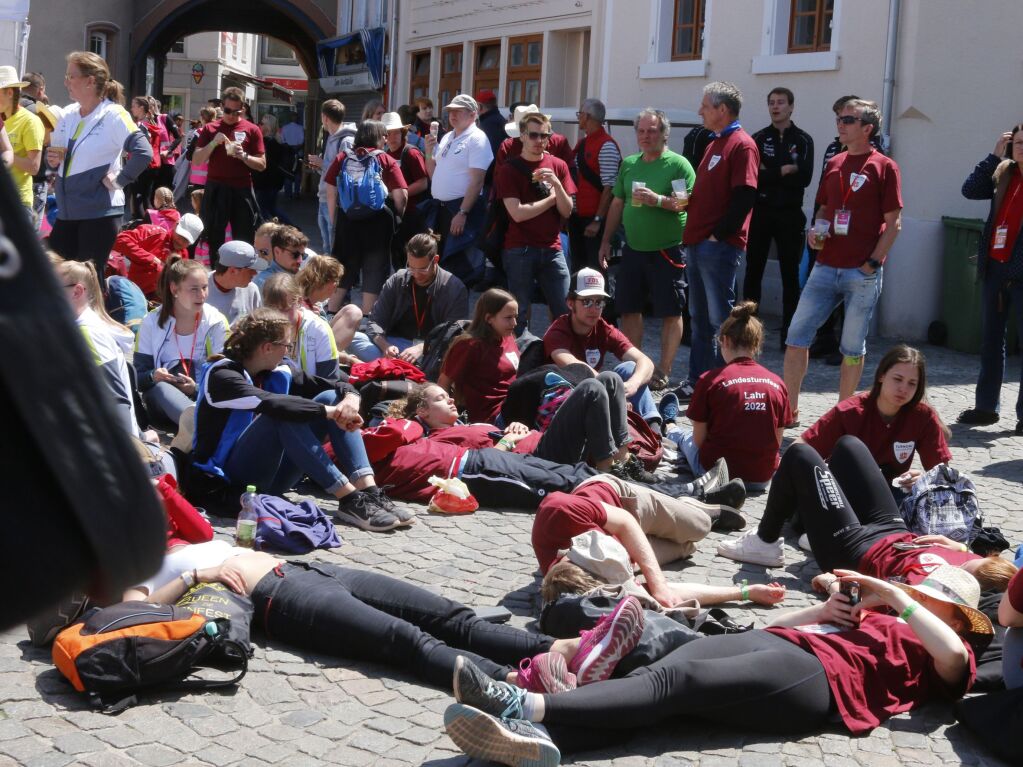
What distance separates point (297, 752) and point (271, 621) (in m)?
0.87

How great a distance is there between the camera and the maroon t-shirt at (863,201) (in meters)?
8.80

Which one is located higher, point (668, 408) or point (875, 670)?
point (668, 408)

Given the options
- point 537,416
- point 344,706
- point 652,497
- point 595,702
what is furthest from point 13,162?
point 595,702

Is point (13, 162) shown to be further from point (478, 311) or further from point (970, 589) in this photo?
point (970, 589)

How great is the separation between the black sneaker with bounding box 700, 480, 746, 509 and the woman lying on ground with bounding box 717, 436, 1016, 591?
21.3 inches

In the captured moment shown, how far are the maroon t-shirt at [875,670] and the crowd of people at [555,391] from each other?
0.4 inches

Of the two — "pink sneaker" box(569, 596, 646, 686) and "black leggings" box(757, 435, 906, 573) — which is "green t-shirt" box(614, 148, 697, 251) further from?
"pink sneaker" box(569, 596, 646, 686)

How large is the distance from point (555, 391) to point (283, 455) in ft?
7.04

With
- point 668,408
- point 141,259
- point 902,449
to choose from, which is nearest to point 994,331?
point 668,408

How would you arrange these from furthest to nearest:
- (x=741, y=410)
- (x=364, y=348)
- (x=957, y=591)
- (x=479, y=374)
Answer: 1. (x=364, y=348)
2. (x=479, y=374)
3. (x=741, y=410)
4. (x=957, y=591)

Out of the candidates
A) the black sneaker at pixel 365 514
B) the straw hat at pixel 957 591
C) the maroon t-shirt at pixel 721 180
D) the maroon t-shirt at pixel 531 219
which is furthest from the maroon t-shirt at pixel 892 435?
the maroon t-shirt at pixel 531 219

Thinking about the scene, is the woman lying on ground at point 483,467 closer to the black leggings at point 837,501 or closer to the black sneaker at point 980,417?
the black leggings at point 837,501

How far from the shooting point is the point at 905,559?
17.5ft

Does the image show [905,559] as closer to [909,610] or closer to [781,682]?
[909,610]
